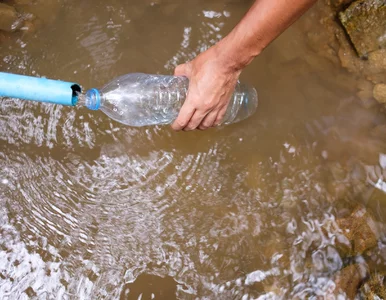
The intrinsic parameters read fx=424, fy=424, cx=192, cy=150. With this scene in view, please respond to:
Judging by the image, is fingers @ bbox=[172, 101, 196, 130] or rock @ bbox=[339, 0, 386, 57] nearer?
fingers @ bbox=[172, 101, 196, 130]

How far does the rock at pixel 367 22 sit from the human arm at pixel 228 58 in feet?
3.83

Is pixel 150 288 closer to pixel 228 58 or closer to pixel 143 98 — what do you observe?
pixel 143 98

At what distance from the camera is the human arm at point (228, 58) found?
1.57 meters

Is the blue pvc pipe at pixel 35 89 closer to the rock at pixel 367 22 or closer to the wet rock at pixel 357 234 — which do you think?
the wet rock at pixel 357 234

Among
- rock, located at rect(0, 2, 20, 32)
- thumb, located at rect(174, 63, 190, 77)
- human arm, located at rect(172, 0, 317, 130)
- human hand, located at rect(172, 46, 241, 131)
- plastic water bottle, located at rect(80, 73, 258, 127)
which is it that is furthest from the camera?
rock, located at rect(0, 2, 20, 32)

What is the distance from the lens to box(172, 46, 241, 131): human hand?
1.73 metres

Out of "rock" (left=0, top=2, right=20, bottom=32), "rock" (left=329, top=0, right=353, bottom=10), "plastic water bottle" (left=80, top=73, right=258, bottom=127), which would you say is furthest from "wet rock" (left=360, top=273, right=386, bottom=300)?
"rock" (left=0, top=2, right=20, bottom=32)

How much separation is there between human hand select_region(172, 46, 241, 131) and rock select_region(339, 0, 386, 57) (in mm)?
1215

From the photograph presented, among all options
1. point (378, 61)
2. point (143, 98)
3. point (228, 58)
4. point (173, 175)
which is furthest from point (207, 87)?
point (378, 61)

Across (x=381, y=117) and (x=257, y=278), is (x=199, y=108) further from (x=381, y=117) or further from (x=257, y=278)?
(x=381, y=117)

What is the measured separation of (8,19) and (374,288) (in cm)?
245

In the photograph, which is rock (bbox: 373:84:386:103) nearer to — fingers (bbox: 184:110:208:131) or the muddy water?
the muddy water

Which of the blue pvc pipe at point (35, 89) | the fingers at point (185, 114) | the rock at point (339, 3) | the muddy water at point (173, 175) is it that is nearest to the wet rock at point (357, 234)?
the muddy water at point (173, 175)

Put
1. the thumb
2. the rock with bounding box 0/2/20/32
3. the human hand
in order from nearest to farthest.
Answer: the human hand, the thumb, the rock with bounding box 0/2/20/32
